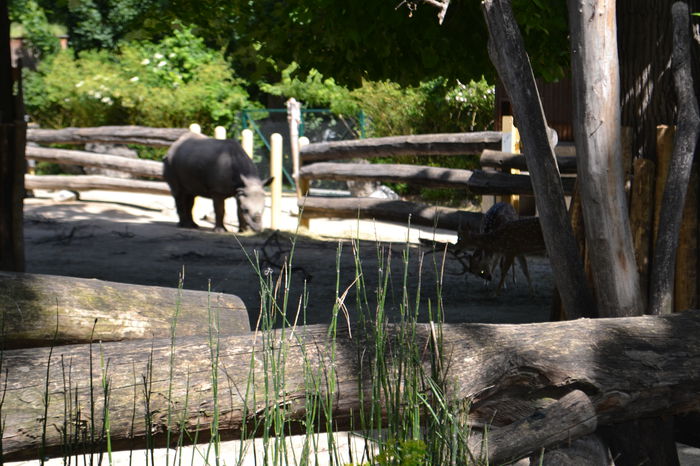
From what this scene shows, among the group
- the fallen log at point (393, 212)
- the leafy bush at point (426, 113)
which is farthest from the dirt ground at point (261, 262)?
the leafy bush at point (426, 113)

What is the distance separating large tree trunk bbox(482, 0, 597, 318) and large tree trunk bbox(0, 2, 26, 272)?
11.4ft

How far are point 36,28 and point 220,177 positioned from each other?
12.0 metres

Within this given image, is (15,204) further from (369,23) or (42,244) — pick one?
(42,244)

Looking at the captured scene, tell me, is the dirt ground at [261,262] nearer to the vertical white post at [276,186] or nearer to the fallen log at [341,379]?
the vertical white post at [276,186]

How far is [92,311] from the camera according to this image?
10.4 feet

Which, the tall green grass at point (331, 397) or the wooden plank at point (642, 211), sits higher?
the wooden plank at point (642, 211)

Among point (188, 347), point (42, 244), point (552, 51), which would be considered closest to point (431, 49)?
point (552, 51)

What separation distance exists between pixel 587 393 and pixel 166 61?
693 inches

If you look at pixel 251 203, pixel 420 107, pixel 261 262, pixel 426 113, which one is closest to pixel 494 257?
pixel 261 262

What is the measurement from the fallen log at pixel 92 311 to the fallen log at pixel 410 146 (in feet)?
21.9

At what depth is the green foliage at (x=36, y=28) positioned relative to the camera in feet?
69.5

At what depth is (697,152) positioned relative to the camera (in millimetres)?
3900

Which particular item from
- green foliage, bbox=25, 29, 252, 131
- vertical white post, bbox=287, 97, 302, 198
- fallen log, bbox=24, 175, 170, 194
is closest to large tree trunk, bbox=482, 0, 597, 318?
vertical white post, bbox=287, 97, 302, 198

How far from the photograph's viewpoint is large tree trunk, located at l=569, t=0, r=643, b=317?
358 cm
